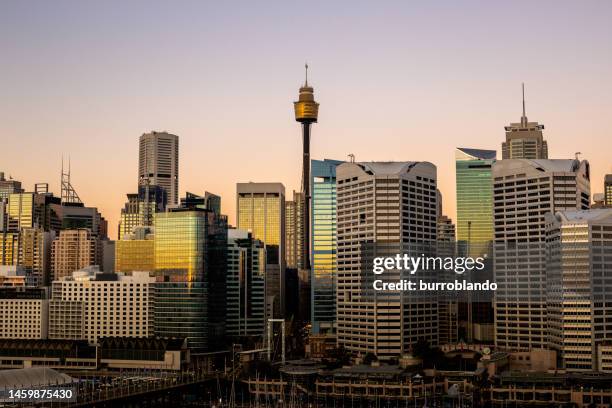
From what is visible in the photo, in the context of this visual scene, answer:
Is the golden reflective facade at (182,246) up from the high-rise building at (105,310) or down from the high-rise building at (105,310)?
up

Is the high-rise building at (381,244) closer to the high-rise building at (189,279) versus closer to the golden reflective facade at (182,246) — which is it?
the high-rise building at (189,279)

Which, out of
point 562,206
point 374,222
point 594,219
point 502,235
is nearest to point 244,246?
point 374,222

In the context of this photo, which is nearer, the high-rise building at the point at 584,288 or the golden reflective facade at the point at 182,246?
the high-rise building at the point at 584,288

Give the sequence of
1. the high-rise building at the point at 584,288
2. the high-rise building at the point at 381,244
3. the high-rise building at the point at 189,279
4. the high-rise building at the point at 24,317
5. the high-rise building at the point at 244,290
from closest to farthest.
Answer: the high-rise building at the point at 584,288 → the high-rise building at the point at 381,244 → the high-rise building at the point at 189,279 → the high-rise building at the point at 244,290 → the high-rise building at the point at 24,317

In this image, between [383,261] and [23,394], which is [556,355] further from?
[23,394]

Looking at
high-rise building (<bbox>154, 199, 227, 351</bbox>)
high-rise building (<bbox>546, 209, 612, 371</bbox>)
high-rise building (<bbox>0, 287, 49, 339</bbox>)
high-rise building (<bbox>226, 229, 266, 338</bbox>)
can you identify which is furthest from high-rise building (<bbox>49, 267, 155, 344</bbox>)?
high-rise building (<bbox>546, 209, 612, 371</bbox>)

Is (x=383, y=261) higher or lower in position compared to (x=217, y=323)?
higher

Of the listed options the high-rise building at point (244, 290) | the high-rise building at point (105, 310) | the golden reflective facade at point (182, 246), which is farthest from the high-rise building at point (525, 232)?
the high-rise building at point (105, 310)
